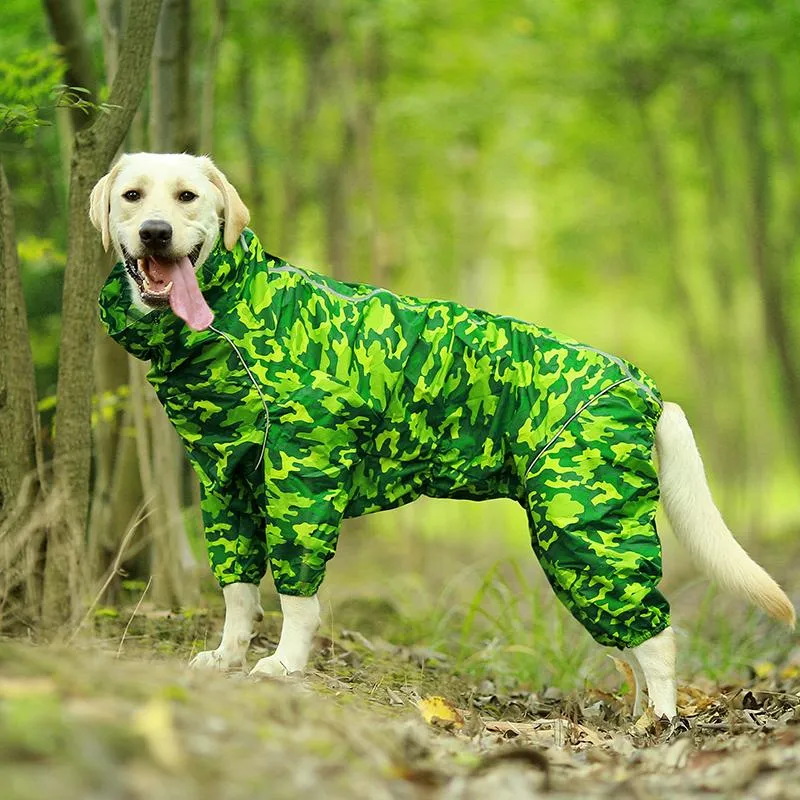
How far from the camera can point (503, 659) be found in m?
6.20

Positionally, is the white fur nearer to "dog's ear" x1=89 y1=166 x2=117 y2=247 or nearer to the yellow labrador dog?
the yellow labrador dog

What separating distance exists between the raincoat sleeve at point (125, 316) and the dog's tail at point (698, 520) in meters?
2.26

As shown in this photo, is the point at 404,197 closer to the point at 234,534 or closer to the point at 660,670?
the point at 234,534

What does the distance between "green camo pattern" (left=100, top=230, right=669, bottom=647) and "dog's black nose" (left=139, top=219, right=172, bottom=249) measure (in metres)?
0.19

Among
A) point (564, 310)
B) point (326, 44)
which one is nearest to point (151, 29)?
point (326, 44)

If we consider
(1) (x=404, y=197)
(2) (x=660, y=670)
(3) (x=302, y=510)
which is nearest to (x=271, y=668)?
(3) (x=302, y=510)

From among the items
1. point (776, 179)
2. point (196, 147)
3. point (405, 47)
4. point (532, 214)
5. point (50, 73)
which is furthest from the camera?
point (532, 214)

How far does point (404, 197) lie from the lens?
19266 millimetres

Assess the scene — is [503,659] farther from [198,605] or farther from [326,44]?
[326,44]

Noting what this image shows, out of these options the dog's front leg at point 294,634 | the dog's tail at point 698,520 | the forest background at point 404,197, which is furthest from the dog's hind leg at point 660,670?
the dog's front leg at point 294,634

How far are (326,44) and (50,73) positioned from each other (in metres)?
8.33

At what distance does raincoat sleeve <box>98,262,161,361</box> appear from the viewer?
178 inches

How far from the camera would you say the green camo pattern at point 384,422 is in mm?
4480

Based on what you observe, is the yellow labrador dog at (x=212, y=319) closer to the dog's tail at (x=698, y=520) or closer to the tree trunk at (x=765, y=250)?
the dog's tail at (x=698, y=520)
